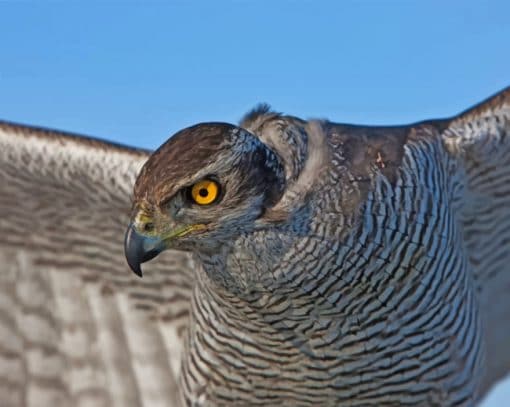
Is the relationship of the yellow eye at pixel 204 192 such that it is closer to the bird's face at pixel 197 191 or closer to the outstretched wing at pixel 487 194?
the bird's face at pixel 197 191

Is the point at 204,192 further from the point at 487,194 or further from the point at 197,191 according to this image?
the point at 487,194

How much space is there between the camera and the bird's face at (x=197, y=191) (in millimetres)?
5551

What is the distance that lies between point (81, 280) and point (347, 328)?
272 centimetres

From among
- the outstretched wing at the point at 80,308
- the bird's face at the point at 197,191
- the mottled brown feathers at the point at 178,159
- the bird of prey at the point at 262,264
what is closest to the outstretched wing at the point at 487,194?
the bird of prey at the point at 262,264

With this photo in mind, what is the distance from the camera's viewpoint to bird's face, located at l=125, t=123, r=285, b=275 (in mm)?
5551

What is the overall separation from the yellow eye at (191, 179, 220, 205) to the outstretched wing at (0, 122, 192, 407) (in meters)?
2.32

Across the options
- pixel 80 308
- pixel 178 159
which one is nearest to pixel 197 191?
pixel 178 159

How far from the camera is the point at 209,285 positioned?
6504mm

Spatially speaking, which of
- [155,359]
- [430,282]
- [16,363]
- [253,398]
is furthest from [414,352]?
[16,363]

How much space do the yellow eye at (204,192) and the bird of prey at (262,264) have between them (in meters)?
0.01

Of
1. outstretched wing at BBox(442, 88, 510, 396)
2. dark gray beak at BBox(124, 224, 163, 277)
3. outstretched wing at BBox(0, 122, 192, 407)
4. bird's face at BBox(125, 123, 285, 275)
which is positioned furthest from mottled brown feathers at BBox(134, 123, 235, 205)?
outstretched wing at BBox(0, 122, 192, 407)

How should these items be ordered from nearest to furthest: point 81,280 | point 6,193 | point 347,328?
point 347,328
point 6,193
point 81,280

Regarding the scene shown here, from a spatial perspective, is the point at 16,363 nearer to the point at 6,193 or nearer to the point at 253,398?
the point at 6,193

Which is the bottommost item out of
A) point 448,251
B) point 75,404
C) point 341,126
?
point 75,404
